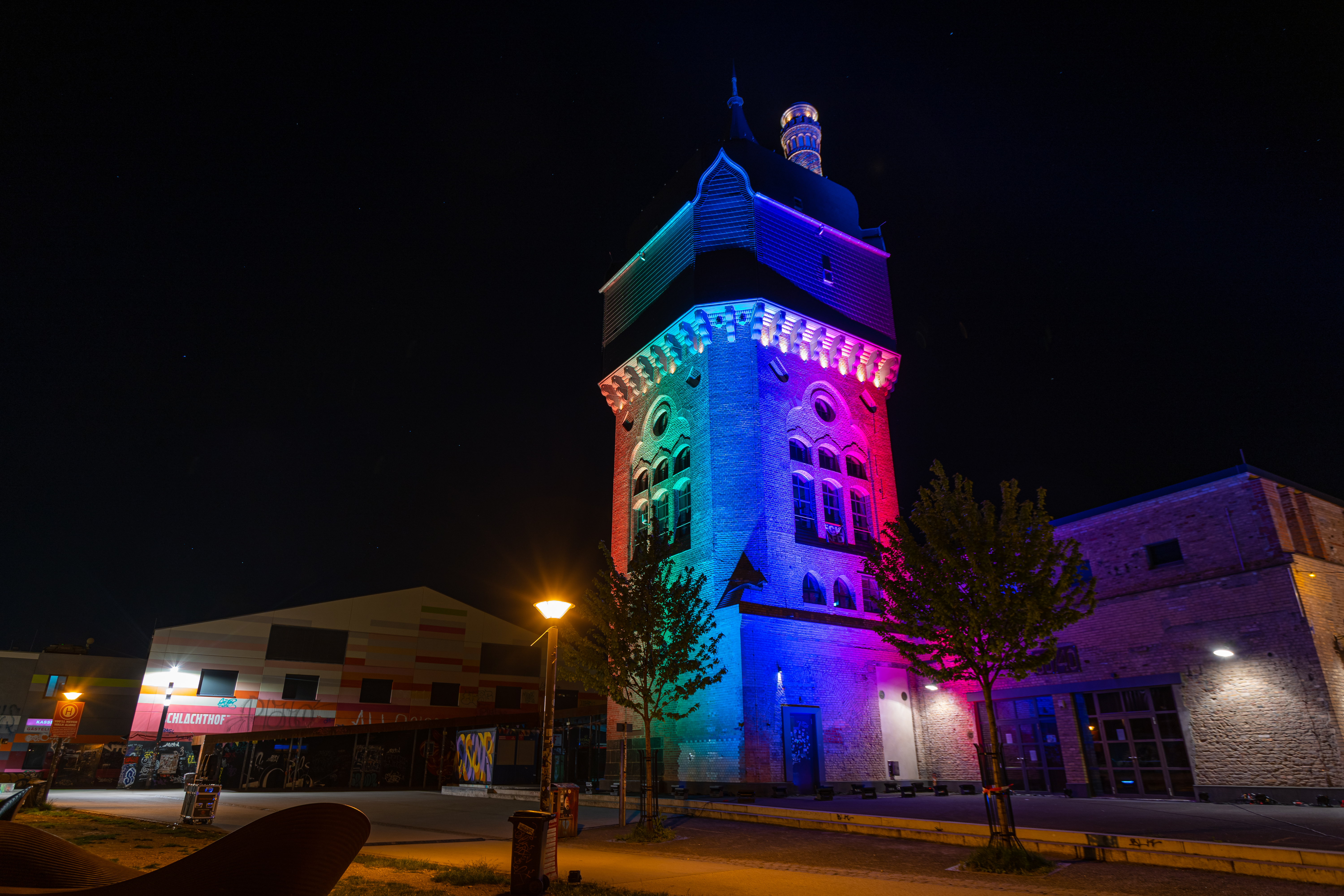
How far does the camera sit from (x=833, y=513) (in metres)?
27.1

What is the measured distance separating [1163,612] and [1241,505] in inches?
144

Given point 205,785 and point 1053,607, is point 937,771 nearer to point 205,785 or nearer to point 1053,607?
point 1053,607

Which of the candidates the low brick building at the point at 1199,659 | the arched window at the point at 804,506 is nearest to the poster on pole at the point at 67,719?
the arched window at the point at 804,506

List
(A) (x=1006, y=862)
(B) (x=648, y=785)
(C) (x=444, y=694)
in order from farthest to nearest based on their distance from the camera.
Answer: (C) (x=444, y=694), (B) (x=648, y=785), (A) (x=1006, y=862)

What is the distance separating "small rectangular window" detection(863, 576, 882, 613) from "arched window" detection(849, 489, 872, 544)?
146cm

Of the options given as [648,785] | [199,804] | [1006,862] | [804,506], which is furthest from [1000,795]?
[199,804]

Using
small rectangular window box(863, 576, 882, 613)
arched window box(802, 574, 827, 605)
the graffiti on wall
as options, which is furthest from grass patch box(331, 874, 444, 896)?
the graffiti on wall

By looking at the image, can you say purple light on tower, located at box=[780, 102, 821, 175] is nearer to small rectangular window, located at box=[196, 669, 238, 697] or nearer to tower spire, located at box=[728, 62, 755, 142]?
tower spire, located at box=[728, 62, 755, 142]

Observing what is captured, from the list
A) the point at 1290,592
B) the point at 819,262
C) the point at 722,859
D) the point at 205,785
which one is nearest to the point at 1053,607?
the point at 722,859

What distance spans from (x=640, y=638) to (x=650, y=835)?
15.2ft

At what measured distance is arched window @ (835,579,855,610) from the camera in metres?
25.7

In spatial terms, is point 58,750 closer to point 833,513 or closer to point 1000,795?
point 833,513

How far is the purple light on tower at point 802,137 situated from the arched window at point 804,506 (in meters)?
16.7

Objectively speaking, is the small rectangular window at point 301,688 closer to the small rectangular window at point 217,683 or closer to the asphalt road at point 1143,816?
the small rectangular window at point 217,683
